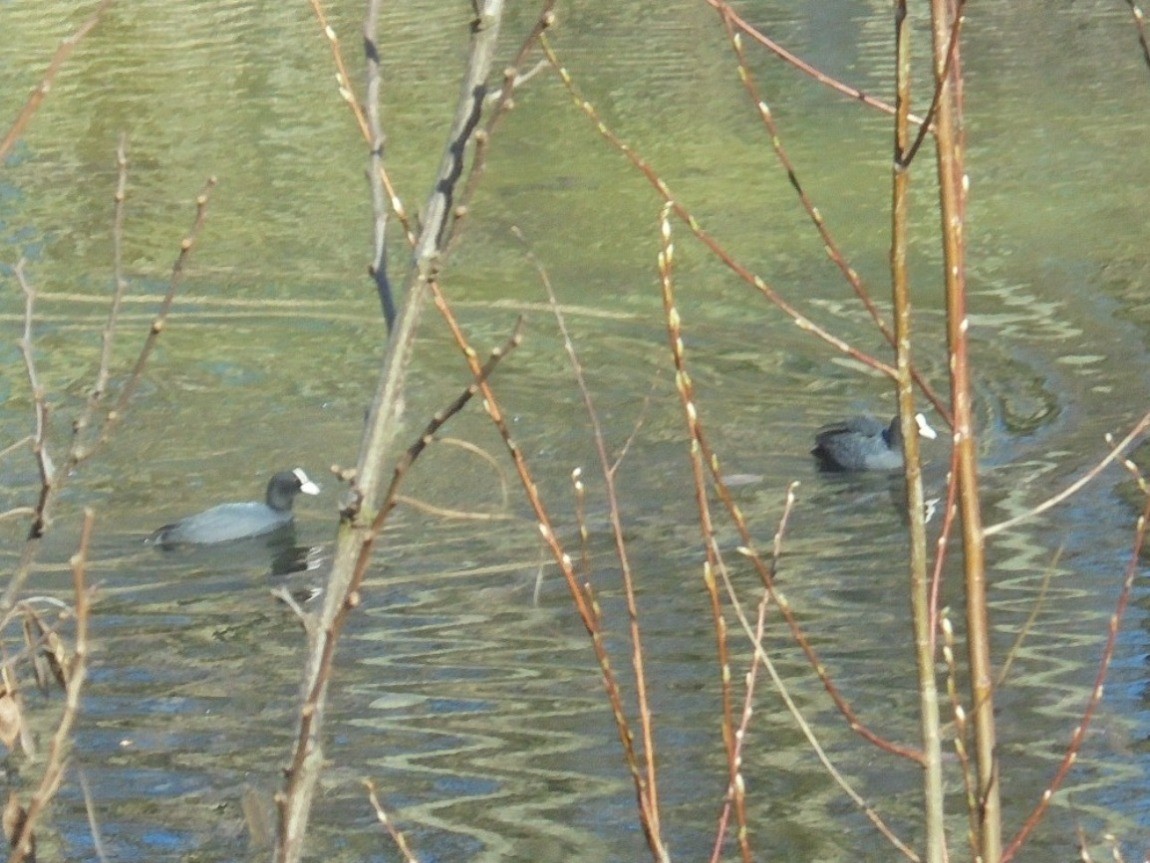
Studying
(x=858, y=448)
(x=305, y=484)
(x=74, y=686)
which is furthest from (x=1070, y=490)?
(x=305, y=484)

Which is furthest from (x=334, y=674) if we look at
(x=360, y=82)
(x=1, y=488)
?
(x=360, y=82)

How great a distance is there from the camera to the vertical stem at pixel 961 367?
207 cm

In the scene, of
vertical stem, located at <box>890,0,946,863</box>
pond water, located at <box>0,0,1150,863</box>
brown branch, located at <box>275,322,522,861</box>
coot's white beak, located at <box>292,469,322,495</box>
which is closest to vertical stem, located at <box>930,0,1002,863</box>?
vertical stem, located at <box>890,0,946,863</box>

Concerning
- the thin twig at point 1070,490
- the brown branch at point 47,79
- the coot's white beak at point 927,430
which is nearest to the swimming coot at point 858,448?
the coot's white beak at point 927,430

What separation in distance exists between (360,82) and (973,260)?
34.3ft

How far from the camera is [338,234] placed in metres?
14.7

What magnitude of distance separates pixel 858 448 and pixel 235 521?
2.72 metres

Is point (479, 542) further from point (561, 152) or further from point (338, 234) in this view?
point (561, 152)

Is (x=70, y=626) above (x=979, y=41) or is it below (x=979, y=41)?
above

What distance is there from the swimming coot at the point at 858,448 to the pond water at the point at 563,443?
0.09 metres

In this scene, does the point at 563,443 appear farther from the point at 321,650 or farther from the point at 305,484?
the point at 321,650

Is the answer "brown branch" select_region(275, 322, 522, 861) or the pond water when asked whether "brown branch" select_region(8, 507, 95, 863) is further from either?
the pond water

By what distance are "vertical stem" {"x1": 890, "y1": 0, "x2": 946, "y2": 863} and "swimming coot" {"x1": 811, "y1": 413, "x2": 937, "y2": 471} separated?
7.13m

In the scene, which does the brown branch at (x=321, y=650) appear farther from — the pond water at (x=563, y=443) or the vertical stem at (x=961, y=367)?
the pond water at (x=563, y=443)
